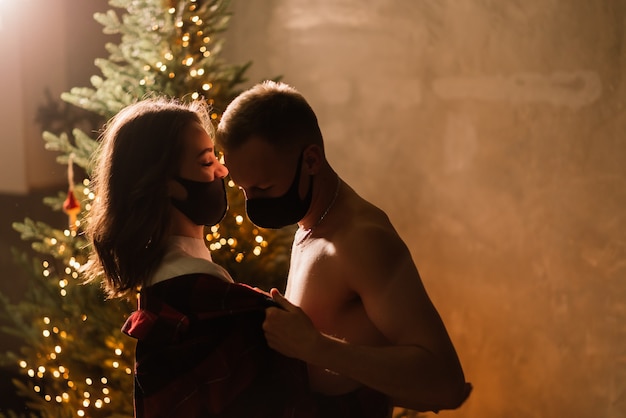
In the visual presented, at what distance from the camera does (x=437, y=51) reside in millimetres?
3406

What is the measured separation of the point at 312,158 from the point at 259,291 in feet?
1.15

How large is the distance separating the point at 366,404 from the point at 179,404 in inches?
18.1

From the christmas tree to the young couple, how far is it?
108cm

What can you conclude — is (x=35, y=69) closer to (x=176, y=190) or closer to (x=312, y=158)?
(x=176, y=190)

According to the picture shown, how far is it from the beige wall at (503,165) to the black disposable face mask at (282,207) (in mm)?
1176

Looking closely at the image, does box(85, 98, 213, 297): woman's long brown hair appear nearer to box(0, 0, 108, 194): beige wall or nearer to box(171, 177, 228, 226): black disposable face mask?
box(171, 177, 228, 226): black disposable face mask

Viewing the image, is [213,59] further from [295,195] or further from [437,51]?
[295,195]

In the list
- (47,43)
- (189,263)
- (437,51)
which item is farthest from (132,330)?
(47,43)

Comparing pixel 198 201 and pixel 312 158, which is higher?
pixel 312 158

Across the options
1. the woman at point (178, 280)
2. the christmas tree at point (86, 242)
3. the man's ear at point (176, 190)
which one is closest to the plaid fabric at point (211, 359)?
the woman at point (178, 280)

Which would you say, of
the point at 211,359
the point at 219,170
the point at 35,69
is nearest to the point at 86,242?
the point at 219,170

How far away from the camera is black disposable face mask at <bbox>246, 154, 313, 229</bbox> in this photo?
2.00 metres

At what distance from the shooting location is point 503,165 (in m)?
3.11

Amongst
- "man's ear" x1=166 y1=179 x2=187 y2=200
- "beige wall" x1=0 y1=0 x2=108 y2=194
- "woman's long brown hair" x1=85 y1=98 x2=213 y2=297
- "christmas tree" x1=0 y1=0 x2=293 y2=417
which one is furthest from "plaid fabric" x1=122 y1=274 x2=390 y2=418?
"beige wall" x1=0 y1=0 x2=108 y2=194
